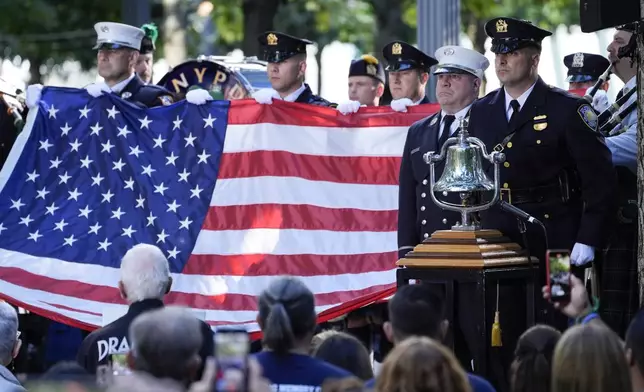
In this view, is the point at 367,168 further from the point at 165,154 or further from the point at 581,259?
the point at 581,259

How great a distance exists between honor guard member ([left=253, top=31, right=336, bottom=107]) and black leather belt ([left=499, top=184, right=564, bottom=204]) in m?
2.72

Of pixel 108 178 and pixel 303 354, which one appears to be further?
pixel 108 178

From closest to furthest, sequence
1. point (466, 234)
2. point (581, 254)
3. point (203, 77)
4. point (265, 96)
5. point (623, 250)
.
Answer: point (466, 234) < point (581, 254) < point (623, 250) < point (265, 96) < point (203, 77)

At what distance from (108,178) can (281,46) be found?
1597 mm

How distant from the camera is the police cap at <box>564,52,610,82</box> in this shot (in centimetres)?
1190

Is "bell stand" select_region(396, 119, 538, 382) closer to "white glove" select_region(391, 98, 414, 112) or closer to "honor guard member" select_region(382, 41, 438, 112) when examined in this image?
"white glove" select_region(391, 98, 414, 112)

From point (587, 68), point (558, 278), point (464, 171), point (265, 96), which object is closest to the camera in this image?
point (558, 278)

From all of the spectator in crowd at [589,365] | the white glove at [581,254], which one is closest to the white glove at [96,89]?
the white glove at [581,254]

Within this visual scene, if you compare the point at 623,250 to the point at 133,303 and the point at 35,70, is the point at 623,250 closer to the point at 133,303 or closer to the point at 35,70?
the point at 133,303

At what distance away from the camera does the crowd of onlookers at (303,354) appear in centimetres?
508

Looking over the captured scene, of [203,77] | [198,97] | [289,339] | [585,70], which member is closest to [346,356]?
[289,339]

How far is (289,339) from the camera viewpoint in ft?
19.7

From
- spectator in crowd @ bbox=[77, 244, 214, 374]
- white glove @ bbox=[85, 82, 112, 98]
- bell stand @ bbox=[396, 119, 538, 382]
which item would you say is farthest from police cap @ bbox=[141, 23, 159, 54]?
spectator in crowd @ bbox=[77, 244, 214, 374]

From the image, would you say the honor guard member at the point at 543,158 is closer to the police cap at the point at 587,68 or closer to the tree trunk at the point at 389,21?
the police cap at the point at 587,68
